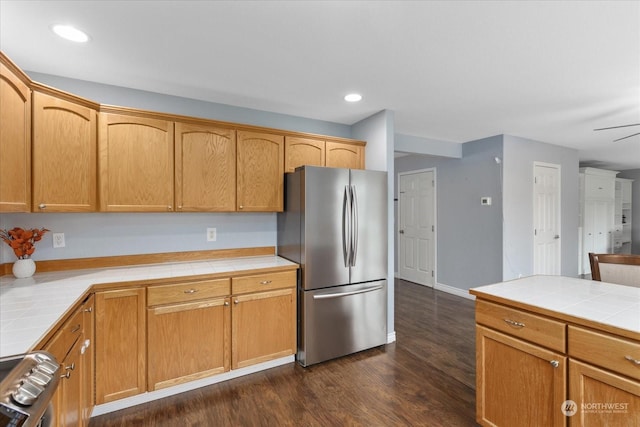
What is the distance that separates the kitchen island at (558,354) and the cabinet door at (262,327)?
1492mm

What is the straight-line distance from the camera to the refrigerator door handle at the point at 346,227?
2.74 metres

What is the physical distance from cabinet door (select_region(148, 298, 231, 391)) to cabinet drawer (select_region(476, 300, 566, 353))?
1.82 metres

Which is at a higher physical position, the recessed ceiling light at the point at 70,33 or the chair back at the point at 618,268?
the recessed ceiling light at the point at 70,33

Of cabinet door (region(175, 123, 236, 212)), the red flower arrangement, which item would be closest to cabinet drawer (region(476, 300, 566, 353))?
cabinet door (region(175, 123, 236, 212))

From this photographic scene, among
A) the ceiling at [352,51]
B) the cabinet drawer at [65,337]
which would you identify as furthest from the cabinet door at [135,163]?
the cabinet drawer at [65,337]

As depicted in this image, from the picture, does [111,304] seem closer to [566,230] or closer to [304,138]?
[304,138]

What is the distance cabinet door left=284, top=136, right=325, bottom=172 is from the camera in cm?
291

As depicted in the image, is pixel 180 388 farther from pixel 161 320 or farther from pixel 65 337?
pixel 65 337

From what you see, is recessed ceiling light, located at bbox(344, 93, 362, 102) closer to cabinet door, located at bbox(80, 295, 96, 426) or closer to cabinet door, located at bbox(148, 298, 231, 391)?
cabinet door, located at bbox(148, 298, 231, 391)

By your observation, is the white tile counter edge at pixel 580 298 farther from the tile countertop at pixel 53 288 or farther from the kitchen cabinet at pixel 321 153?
the kitchen cabinet at pixel 321 153

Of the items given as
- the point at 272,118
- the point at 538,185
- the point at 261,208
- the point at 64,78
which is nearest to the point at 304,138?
the point at 272,118

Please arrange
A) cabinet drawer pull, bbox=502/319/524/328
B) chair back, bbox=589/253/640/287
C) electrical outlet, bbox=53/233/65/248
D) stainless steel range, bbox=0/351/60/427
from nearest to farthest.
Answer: stainless steel range, bbox=0/351/60/427, cabinet drawer pull, bbox=502/319/524/328, chair back, bbox=589/253/640/287, electrical outlet, bbox=53/233/65/248

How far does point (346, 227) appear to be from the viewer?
9.00 ft

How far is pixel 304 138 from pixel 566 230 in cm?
484
